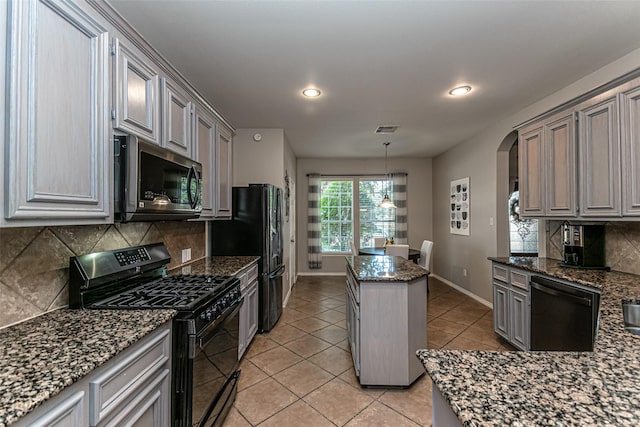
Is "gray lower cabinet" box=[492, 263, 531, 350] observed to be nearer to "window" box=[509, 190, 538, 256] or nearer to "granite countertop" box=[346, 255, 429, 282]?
"granite countertop" box=[346, 255, 429, 282]

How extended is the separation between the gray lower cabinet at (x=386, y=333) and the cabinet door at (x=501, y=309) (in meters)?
1.26

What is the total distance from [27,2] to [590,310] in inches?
132

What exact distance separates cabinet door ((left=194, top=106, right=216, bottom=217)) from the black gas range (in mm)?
619

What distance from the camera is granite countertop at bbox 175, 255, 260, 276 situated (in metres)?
2.43

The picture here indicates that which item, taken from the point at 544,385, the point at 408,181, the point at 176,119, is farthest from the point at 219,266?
the point at 408,181

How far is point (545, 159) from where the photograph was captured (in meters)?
2.72

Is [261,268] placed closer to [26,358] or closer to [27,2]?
[26,358]

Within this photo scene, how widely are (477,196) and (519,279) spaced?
2.16 meters

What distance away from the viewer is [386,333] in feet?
7.35

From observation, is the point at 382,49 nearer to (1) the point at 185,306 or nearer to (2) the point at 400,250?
(1) the point at 185,306

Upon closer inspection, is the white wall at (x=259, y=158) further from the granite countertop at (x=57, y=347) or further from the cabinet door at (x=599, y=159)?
the cabinet door at (x=599, y=159)

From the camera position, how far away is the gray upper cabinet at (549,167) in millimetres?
2465

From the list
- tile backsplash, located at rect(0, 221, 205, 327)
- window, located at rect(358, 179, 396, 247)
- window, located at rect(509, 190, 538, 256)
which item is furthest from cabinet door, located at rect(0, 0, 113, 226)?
window, located at rect(509, 190, 538, 256)

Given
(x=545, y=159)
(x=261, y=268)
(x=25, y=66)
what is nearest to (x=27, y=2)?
(x=25, y=66)
